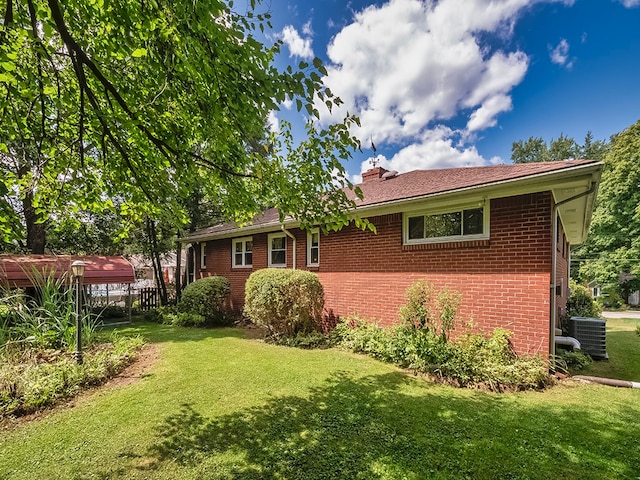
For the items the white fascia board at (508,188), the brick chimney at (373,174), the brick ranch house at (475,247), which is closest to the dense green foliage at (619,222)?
the brick ranch house at (475,247)

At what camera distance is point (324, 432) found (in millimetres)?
3490

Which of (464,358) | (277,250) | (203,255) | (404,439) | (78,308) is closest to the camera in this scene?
(404,439)

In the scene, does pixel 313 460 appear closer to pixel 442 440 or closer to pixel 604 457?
pixel 442 440

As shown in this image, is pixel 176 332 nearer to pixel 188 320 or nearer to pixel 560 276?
pixel 188 320

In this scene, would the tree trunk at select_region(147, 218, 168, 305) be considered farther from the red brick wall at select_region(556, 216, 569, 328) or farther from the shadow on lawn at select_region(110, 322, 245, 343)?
the red brick wall at select_region(556, 216, 569, 328)

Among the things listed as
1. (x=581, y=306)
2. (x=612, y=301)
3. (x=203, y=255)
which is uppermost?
(x=203, y=255)

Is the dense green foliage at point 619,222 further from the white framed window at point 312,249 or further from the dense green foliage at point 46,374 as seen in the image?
the dense green foliage at point 46,374

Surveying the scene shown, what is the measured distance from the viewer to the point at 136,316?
1301 centimetres

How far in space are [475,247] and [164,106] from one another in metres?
5.91

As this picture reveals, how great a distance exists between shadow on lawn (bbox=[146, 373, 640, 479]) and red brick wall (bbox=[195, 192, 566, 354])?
165 centimetres

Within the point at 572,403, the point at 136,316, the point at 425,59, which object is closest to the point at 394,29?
the point at 425,59

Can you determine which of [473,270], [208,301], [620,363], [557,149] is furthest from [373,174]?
[557,149]

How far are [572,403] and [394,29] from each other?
7390 millimetres

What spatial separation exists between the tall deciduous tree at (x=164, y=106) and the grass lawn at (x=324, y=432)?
253 cm
